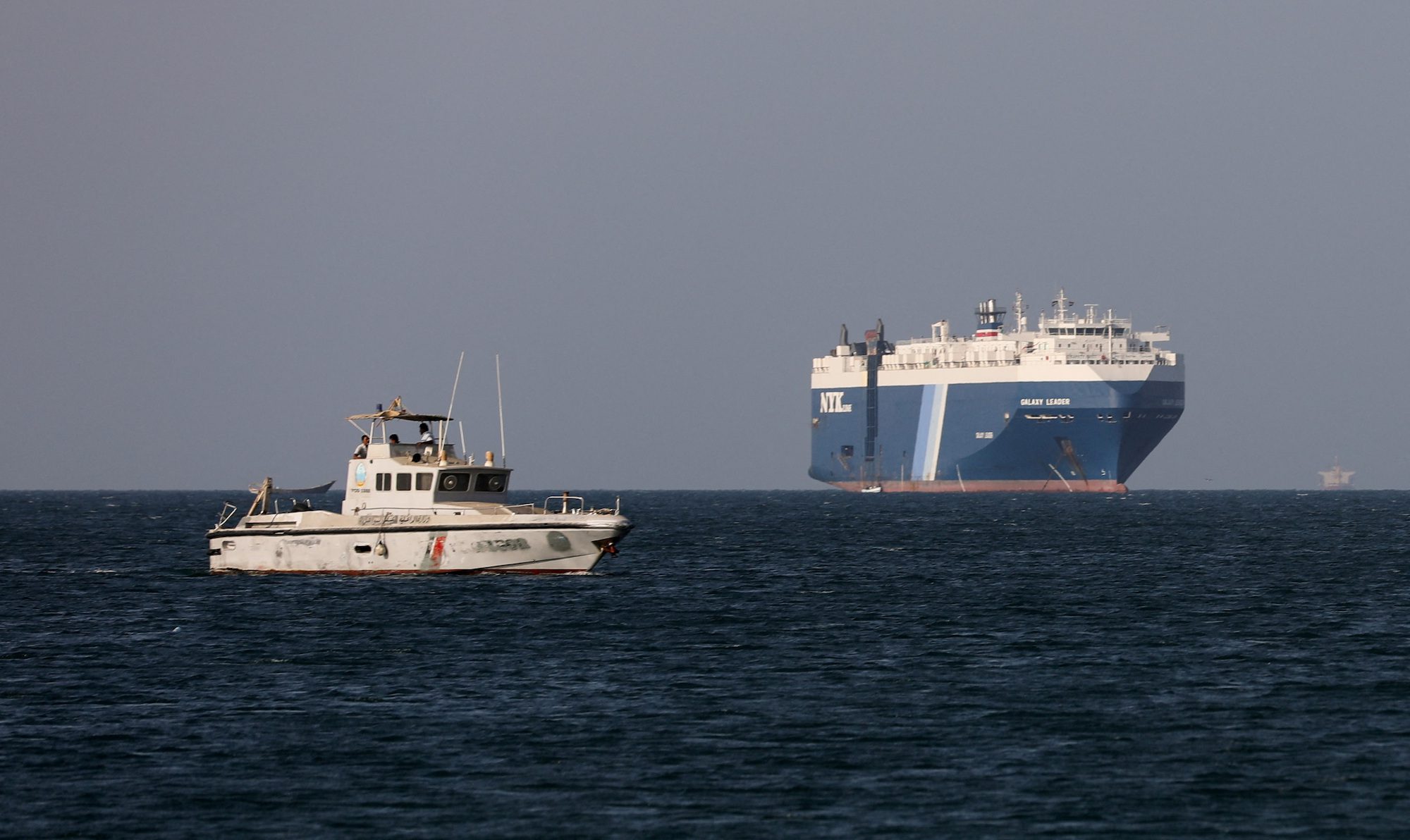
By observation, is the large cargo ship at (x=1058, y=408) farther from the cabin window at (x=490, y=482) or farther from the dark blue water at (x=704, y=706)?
the cabin window at (x=490, y=482)

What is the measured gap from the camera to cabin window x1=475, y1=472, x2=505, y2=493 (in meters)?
54.5

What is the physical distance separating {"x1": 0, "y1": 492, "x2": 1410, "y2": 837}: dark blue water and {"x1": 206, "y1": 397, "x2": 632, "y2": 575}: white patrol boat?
1.03 metres

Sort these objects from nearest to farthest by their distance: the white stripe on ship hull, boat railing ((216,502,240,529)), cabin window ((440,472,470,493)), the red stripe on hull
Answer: cabin window ((440,472,470,493))
boat railing ((216,502,240,529))
the red stripe on hull
the white stripe on ship hull

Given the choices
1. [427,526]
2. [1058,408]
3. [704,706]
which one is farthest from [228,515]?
[1058,408]

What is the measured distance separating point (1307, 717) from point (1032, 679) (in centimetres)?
599

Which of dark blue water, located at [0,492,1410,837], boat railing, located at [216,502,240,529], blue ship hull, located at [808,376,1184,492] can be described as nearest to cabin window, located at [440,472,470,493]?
dark blue water, located at [0,492,1410,837]

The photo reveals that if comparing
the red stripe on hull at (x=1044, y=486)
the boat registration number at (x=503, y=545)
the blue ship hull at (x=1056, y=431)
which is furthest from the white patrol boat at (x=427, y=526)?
the red stripe on hull at (x=1044, y=486)

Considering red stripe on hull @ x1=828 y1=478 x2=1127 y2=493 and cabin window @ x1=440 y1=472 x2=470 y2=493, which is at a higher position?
red stripe on hull @ x1=828 y1=478 x2=1127 y2=493

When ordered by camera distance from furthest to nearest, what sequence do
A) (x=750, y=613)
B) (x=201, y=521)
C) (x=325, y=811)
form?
(x=201, y=521), (x=750, y=613), (x=325, y=811)

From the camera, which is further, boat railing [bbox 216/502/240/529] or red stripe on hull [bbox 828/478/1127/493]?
red stripe on hull [bbox 828/478/1127/493]

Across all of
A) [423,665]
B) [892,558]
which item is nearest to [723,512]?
[892,558]

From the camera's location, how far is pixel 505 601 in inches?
1956

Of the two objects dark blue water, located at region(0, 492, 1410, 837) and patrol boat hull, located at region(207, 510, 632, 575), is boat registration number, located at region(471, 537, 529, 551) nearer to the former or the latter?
patrol boat hull, located at region(207, 510, 632, 575)

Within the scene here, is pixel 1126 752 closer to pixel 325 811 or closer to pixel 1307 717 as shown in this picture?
pixel 1307 717
